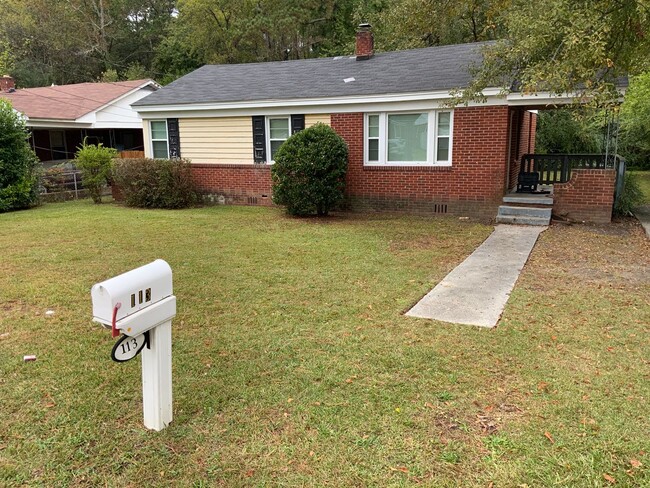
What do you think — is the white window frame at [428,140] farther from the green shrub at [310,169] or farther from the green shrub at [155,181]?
the green shrub at [155,181]

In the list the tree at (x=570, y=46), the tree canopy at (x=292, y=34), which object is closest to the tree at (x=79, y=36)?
the tree canopy at (x=292, y=34)

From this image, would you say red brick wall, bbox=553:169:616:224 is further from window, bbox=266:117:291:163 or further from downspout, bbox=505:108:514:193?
window, bbox=266:117:291:163

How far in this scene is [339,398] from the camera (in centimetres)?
365

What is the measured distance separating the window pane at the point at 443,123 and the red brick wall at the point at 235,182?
15.9 ft

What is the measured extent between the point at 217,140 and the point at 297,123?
2714 millimetres

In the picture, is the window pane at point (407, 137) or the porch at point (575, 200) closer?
the porch at point (575, 200)

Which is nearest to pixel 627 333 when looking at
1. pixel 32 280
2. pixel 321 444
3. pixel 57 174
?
pixel 321 444

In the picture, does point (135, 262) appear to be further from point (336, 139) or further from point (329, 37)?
point (329, 37)

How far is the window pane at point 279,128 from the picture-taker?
14.0 metres

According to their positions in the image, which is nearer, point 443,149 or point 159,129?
point 443,149

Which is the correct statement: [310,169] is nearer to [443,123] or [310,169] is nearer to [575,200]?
[443,123]

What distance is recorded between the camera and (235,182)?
14922 mm

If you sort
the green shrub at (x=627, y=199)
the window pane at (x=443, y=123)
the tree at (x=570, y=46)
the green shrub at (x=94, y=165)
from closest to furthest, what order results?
1. the tree at (x=570, y=46)
2. the green shrub at (x=627, y=199)
3. the window pane at (x=443, y=123)
4. the green shrub at (x=94, y=165)

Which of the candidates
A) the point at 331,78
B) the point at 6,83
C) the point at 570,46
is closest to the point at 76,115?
the point at 6,83
